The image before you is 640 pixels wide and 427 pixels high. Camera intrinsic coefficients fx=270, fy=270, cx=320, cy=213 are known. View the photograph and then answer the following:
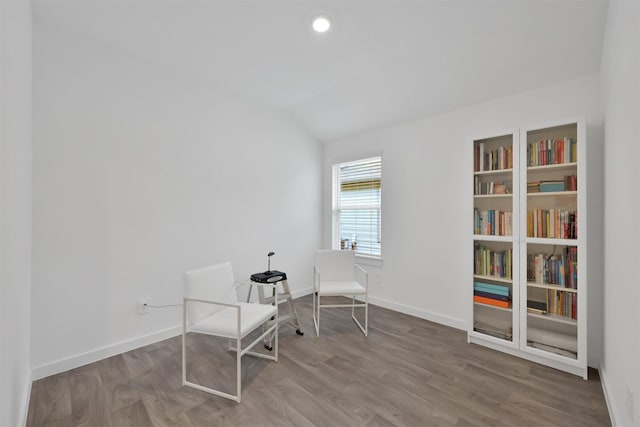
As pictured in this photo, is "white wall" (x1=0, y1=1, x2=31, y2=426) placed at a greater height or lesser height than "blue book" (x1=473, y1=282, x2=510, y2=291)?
greater

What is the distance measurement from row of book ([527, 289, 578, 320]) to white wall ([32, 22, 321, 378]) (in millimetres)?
2949

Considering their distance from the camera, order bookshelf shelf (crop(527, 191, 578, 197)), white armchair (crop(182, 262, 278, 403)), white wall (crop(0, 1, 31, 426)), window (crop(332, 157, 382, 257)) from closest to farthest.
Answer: white wall (crop(0, 1, 31, 426)) < white armchair (crop(182, 262, 278, 403)) < bookshelf shelf (crop(527, 191, 578, 197)) < window (crop(332, 157, 382, 257))

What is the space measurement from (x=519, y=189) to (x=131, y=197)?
354 cm

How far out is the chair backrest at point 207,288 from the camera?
2.10 metres

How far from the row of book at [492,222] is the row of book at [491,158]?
419 mm

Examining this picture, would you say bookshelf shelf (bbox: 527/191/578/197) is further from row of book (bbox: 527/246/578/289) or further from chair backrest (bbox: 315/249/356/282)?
chair backrest (bbox: 315/249/356/282)

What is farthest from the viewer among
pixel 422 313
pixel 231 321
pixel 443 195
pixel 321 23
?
pixel 422 313

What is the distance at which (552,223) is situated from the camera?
228cm

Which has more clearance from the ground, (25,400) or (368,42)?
(368,42)

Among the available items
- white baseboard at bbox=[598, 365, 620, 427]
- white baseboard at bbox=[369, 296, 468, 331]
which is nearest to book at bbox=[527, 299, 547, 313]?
white baseboard at bbox=[598, 365, 620, 427]

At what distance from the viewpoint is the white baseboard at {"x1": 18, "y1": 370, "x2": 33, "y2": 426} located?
1.61 meters

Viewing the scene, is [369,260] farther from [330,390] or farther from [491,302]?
[330,390]

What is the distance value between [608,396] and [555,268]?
2.99 feet

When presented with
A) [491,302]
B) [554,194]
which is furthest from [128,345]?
[554,194]
